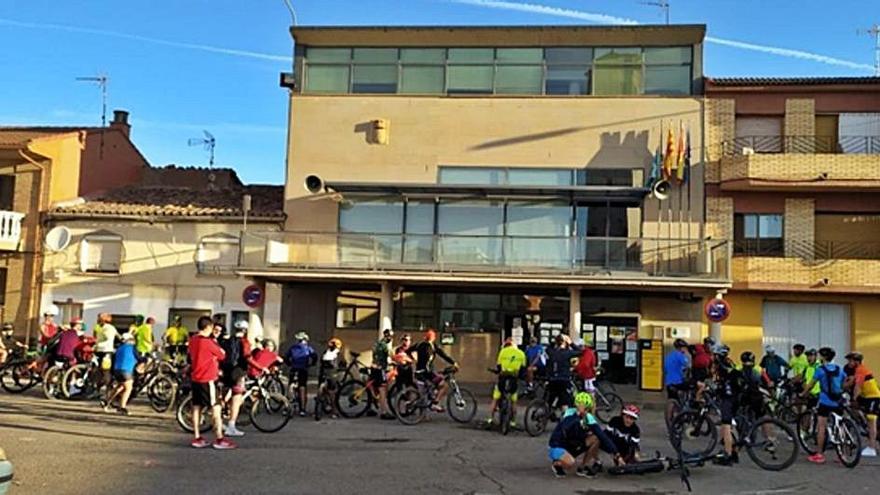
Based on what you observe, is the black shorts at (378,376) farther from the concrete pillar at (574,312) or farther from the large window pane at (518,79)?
the large window pane at (518,79)

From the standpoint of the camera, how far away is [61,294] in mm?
24391

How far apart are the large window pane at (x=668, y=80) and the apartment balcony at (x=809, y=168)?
2.28 meters

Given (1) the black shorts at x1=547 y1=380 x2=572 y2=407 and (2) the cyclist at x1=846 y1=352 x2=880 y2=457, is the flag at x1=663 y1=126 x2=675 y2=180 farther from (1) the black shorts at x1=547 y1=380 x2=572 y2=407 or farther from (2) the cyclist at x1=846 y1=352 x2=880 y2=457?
(2) the cyclist at x1=846 y1=352 x2=880 y2=457

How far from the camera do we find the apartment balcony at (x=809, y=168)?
22.5m

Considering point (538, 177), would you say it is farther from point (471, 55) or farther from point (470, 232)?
point (471, 55)

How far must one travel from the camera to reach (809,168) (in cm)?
2267

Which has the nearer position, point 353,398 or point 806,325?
point 353,398

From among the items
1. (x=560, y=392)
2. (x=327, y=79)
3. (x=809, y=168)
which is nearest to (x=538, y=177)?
(x=327, y=79)

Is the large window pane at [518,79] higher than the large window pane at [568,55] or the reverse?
the reverse

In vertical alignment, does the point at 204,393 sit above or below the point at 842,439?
above

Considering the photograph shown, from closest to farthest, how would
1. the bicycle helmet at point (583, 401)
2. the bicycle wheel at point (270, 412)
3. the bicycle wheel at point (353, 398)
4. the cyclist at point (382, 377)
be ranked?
1. the bicycle helmet at point (583, 401)
2. the bicycle wheel at point (270, 412)
3. the cyclist at point (382, 377)
4. the bicycle wheel at point (353, 398)

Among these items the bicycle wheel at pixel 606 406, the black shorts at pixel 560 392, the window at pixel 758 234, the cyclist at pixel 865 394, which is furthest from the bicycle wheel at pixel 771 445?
the window at pixel 758 234

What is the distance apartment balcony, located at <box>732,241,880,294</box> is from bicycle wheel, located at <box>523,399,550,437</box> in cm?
1076

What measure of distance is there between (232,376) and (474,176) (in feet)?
41.1
